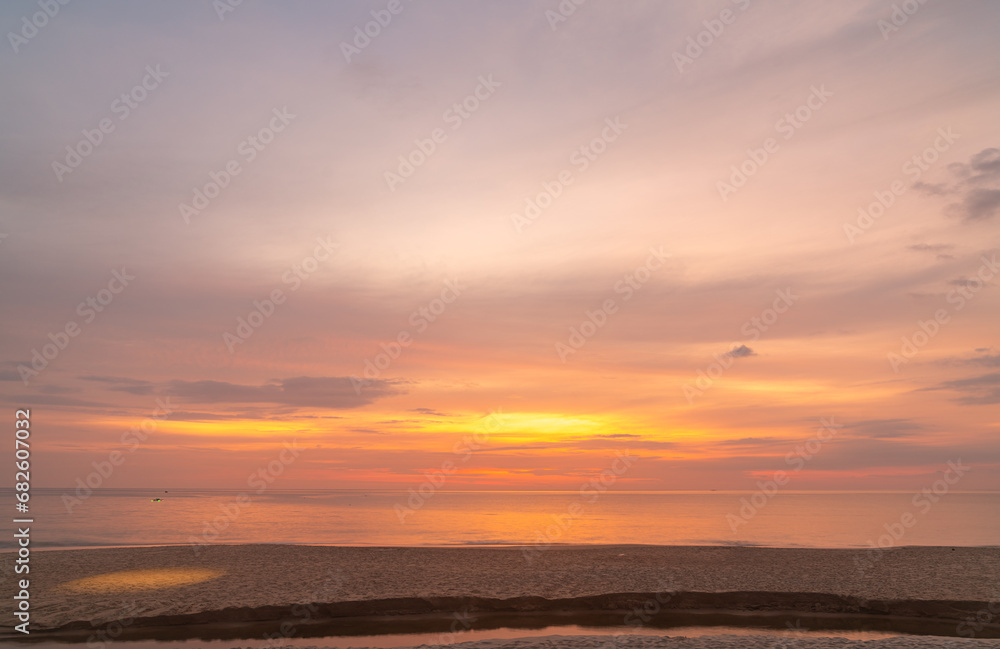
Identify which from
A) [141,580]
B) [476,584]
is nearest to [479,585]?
[476,584]

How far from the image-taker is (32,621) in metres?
19.5

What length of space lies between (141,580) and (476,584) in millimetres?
15051

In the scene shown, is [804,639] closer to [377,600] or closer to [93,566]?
[377,600]

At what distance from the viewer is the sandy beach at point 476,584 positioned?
21.2 m

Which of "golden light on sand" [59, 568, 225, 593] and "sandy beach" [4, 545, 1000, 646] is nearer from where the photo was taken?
"sandy beach" [4, 545, 1000, 646]

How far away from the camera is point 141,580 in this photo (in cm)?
2695

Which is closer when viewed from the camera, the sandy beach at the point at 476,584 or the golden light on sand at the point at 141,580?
the sandy beach at the point at 476,584

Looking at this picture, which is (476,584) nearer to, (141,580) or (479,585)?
(479,585)

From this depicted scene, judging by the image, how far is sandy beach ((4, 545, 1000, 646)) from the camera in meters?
21.2

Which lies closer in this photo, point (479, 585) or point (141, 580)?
point (479, 585)

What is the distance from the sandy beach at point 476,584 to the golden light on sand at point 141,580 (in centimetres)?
9

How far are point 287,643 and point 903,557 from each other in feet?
114

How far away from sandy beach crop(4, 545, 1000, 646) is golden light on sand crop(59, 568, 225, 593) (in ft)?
0.28

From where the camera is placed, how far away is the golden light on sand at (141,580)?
25.1 metres
